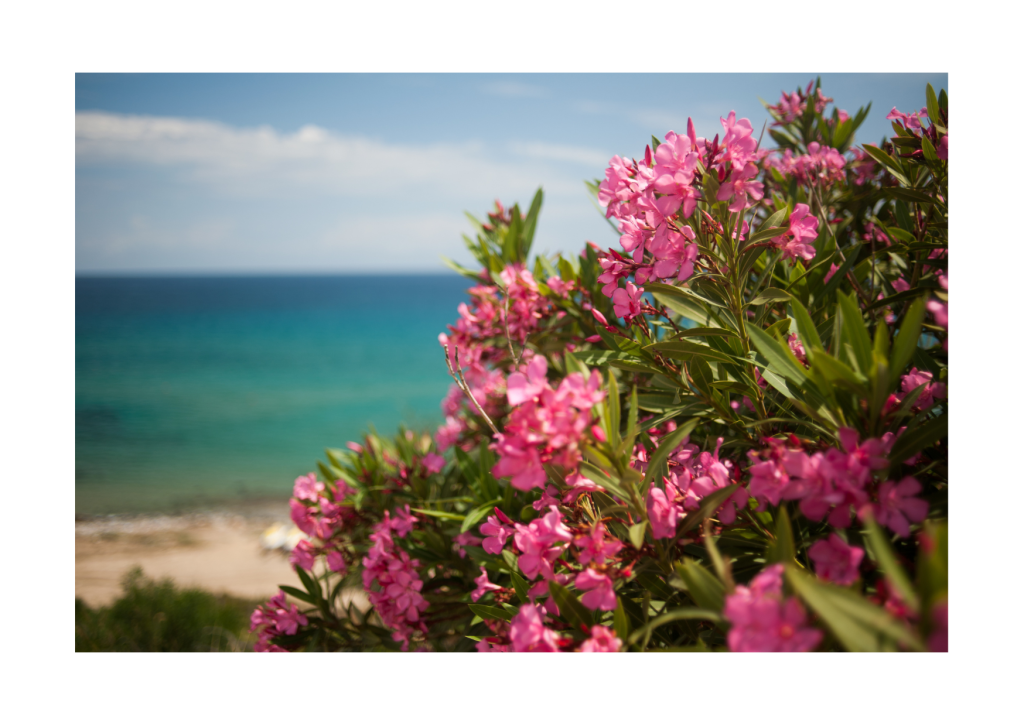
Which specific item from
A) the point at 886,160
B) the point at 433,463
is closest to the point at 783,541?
the point at 886,160

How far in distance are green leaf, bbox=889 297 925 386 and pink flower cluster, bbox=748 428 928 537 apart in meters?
0.10

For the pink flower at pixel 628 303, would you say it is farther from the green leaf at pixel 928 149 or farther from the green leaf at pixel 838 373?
the green leaf at pixel 928 149

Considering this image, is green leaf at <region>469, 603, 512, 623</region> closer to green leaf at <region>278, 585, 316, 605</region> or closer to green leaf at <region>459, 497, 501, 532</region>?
green leaf at <region>459, 497, 501, 532</region>

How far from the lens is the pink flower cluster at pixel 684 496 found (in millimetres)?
690

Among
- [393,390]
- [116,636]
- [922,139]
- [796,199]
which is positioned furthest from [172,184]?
[393,390]

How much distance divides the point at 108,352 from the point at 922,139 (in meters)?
17.8

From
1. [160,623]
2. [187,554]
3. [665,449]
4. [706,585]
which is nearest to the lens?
[706,585]

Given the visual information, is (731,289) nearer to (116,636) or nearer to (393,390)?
(116,636)

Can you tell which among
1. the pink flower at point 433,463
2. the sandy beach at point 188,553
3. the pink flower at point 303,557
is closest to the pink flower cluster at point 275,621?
the pink flower at point 303,557

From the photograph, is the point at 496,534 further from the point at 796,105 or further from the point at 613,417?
the point at 796,105

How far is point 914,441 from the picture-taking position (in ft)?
2.09

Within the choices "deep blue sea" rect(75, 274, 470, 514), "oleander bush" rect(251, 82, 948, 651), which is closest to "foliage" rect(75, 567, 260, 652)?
"deep blue sea" rect(75, 274, 470, 514)

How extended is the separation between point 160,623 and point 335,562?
239 centimetres

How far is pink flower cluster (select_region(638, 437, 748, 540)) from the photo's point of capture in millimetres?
690
